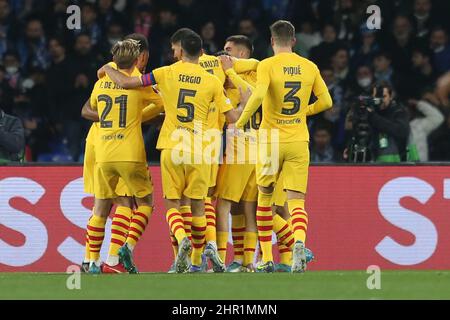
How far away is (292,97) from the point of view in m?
12.1

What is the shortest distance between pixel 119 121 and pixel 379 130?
4.23 metres

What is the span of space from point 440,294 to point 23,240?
5912mm

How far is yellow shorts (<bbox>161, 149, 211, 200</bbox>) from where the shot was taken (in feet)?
40.0

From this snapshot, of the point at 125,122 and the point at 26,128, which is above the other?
the point at 26,128

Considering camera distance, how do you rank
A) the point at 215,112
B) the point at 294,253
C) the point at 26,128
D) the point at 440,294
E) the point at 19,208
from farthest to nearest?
the point at 26,128 < the point at 19,208 < the point at 215,112 < the point at 294,253 < the point at 440,294

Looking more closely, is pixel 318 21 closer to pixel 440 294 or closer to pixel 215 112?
pixel 215 112

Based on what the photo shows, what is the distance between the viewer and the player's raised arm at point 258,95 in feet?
38.5

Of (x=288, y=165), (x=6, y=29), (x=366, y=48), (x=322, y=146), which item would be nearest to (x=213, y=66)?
(x=288, y=165)

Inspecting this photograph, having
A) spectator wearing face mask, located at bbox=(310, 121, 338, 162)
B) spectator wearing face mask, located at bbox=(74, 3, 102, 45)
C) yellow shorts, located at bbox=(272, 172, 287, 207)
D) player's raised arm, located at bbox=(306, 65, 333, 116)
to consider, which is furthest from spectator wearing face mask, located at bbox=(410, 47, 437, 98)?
player's raised arm, located at bbox=(306, 65, 333, 116)

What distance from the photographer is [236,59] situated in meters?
12.9

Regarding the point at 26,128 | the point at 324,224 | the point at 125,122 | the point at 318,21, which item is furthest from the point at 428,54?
the point at 125,122

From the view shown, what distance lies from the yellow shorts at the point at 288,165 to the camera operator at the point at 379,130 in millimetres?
3166

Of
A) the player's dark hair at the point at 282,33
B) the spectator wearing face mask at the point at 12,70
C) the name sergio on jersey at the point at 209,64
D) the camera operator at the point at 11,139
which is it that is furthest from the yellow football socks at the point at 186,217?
the spectator wearing face mask at the point at 12,70

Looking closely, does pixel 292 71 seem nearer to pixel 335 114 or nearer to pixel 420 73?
pixel 335 114
